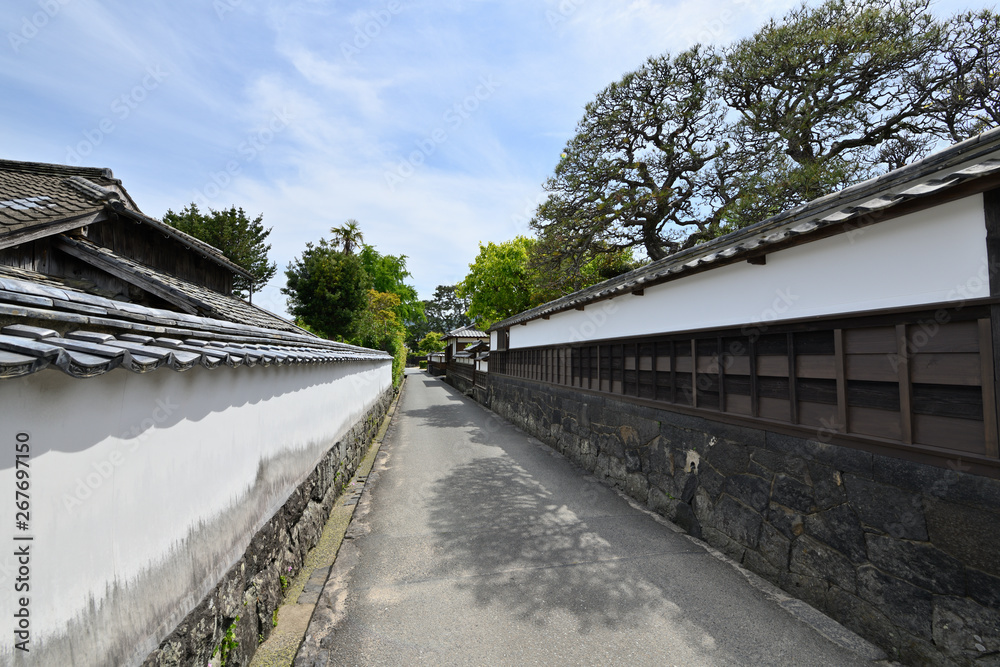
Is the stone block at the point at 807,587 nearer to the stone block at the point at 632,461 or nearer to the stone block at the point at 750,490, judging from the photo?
the stone block at the point at 750,490

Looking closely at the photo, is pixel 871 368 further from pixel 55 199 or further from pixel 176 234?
pixel 176 234

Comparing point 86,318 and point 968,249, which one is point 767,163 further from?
point 86,318

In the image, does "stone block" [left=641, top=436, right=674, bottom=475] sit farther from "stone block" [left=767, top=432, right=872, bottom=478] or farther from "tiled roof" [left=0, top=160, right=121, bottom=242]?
"tiled roof" [left=0, top=160, right=121, bottom=242]

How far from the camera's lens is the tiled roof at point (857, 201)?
8.66 ft

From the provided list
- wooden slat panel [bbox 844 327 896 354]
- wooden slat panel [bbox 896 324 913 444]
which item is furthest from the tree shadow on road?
wooden slat panel [bbox 844 327 896 354]

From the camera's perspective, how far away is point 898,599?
2.94 metres

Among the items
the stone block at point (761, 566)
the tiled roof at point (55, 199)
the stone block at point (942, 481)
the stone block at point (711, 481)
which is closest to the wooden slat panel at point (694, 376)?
the stone block at point (711, 481)

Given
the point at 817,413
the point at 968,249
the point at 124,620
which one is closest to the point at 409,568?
the point at 124,620

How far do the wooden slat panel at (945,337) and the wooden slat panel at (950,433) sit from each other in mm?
441

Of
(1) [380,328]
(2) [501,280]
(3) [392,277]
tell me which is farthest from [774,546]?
(3) [392,277]

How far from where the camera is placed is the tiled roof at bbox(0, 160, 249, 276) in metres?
6.51

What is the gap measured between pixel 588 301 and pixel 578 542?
15.1 ft

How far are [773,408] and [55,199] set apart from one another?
1166cm

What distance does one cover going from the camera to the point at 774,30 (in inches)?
511
